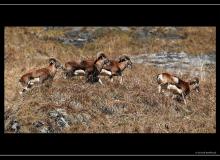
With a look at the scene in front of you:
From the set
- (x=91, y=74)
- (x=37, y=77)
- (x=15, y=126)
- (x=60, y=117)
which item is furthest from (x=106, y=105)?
(x=15, y=126)

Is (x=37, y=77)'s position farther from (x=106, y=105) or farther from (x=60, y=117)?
(x=106, y=105)

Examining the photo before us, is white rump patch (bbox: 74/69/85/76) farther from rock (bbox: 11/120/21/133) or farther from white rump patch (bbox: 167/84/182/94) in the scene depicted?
rock (bbox: 11/120/21/133)

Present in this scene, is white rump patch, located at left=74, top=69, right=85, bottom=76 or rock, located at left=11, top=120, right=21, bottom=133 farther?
white rump patch, located at left=74, top=69, right=85, bottom=76

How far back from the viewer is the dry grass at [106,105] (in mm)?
27391

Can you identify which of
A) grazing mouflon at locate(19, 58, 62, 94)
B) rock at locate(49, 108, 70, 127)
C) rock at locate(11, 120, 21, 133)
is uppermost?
grazing mouflon at locate(19, 58, 62, 94)

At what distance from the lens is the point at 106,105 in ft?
93.4

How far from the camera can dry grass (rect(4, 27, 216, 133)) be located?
27391 millimetres

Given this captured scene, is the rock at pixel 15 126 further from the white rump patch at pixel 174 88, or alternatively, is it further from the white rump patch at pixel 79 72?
the white rump patch at pixel 174 88

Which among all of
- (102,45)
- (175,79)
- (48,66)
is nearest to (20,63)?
(48,66)

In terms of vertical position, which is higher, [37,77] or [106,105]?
[37,77]

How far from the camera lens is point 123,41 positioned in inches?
1366

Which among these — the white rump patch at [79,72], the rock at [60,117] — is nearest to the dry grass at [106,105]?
the rock at [60,117]

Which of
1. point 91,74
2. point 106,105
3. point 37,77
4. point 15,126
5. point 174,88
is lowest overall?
point 15,126

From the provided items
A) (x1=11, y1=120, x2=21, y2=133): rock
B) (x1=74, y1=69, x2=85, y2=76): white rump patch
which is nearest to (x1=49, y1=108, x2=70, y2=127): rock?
(x1=11, y1=120, x2=21, y2=133): rock
